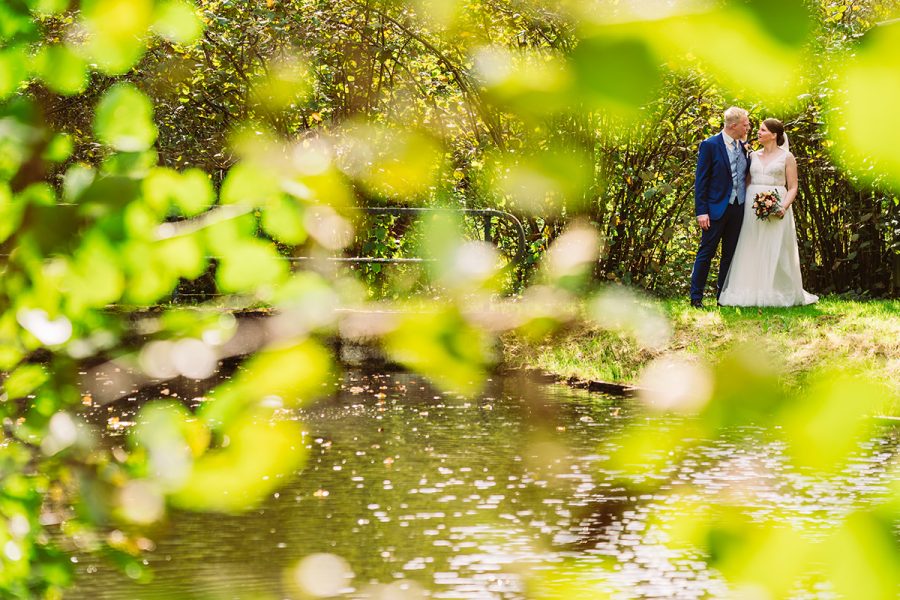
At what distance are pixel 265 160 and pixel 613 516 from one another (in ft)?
17.4

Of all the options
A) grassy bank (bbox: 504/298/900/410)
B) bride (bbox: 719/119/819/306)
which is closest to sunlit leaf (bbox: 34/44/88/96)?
grassy bank (bbox: 504/298/900/410)

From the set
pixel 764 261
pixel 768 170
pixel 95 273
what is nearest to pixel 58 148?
pixel 95 273

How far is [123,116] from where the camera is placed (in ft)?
3.08

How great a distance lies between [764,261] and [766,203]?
1.77ft

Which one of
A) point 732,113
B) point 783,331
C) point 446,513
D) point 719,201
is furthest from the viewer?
point 719,201

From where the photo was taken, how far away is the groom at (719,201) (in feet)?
35.1

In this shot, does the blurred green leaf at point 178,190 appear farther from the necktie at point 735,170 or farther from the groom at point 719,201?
the necktie at point 735,170

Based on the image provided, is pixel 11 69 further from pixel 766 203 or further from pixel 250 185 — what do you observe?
pixel 766 203

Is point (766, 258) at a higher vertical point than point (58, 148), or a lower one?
higher

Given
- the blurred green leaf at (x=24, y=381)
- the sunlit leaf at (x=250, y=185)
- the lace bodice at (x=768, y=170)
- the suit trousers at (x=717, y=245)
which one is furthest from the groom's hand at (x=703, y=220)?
the sunlit leaf at (x=250, y=185)

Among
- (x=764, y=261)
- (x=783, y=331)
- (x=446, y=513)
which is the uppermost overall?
(x=764, y=261)

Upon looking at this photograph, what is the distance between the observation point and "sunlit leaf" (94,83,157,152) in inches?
36.6

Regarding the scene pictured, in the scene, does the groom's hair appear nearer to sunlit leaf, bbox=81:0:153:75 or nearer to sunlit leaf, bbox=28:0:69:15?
sunlit leaf, bbox=81:0:153:75

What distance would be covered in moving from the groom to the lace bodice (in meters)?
0.08
